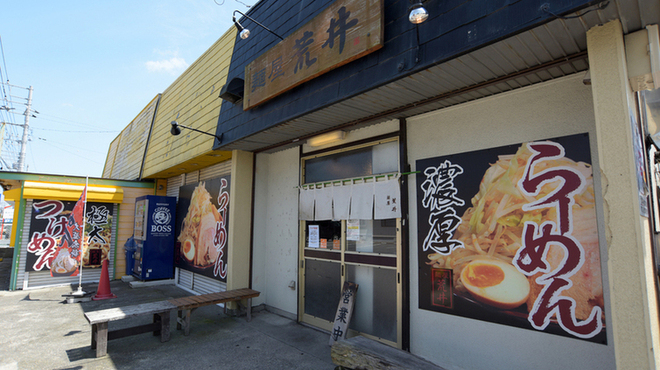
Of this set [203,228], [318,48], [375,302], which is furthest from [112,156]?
[375,302]

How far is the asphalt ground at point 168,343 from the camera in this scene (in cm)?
460

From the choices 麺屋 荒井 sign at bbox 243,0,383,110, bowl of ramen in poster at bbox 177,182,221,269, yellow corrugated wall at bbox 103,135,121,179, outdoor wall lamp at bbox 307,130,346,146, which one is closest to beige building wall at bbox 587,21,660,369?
麺屋 荒井 sign at bbox 243,0,383,110

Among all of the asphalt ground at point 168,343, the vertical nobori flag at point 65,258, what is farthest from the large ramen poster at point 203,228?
the vertical nobori flag at point 65,258

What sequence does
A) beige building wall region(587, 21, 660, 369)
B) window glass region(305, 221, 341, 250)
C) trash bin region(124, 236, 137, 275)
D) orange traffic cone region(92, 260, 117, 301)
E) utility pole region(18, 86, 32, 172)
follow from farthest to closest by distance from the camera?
utility pole region(18, 86, 32, 172) < trash bin region(124, 236, 137, 275) < orange traffic cone region(92, 260, 117, 301) < window glass region(305, 221, 341, 250) < beige building wall region(587, 21, 660, 369)

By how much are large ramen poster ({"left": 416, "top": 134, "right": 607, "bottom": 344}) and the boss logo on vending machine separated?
8.44 m

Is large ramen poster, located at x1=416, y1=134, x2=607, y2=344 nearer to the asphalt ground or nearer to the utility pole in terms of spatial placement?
the asphalt ground

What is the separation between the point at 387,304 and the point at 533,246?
2.22 meters

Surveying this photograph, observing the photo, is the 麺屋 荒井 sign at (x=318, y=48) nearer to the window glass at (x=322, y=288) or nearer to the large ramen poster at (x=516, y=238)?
the large ramen poster at (x=516, y=238)

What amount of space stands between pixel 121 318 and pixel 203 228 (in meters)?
3.93

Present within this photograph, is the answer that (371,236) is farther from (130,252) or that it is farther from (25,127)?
(25,127)

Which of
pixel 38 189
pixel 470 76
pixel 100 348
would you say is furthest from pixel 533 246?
pixel 38 189

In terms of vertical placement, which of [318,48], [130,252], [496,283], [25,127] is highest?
[25,127]

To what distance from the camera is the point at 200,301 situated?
590 centimetres

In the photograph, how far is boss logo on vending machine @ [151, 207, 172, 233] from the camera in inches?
391
